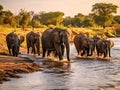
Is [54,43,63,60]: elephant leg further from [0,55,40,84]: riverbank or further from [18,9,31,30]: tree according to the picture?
[18,9,31,30]: tree

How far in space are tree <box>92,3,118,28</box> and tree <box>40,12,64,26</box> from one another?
9201 mm

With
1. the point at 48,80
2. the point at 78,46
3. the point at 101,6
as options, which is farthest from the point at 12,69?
the point at 101,6

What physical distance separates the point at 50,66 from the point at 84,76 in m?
3.93

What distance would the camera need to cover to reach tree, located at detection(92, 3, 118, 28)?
95.8m

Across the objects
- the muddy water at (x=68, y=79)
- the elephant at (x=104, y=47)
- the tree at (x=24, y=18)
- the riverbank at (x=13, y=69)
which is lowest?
the muddy water at (x=68, y=79)

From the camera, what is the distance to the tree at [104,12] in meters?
95.8

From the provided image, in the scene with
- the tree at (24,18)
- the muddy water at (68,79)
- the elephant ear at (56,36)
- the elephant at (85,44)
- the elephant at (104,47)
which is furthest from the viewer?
the tree at (24,18)

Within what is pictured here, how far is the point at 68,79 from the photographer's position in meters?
17.8

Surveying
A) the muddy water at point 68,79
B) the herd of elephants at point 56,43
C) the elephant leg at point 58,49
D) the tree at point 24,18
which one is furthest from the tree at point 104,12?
the muddy water at point 68,79

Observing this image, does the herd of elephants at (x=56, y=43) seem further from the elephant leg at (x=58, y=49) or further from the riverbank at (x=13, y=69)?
the riverbank at (x=13, y=69)

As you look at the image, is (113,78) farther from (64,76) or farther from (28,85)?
(28,85)

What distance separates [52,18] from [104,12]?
1414cm

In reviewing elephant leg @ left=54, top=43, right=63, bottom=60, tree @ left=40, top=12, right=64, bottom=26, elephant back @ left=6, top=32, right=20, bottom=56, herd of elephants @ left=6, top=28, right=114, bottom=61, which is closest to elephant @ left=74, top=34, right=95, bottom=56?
herd of elephants @ left=6, top=28, right=114, bottom=61

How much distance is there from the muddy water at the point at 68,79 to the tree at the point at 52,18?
68996 millimetres
